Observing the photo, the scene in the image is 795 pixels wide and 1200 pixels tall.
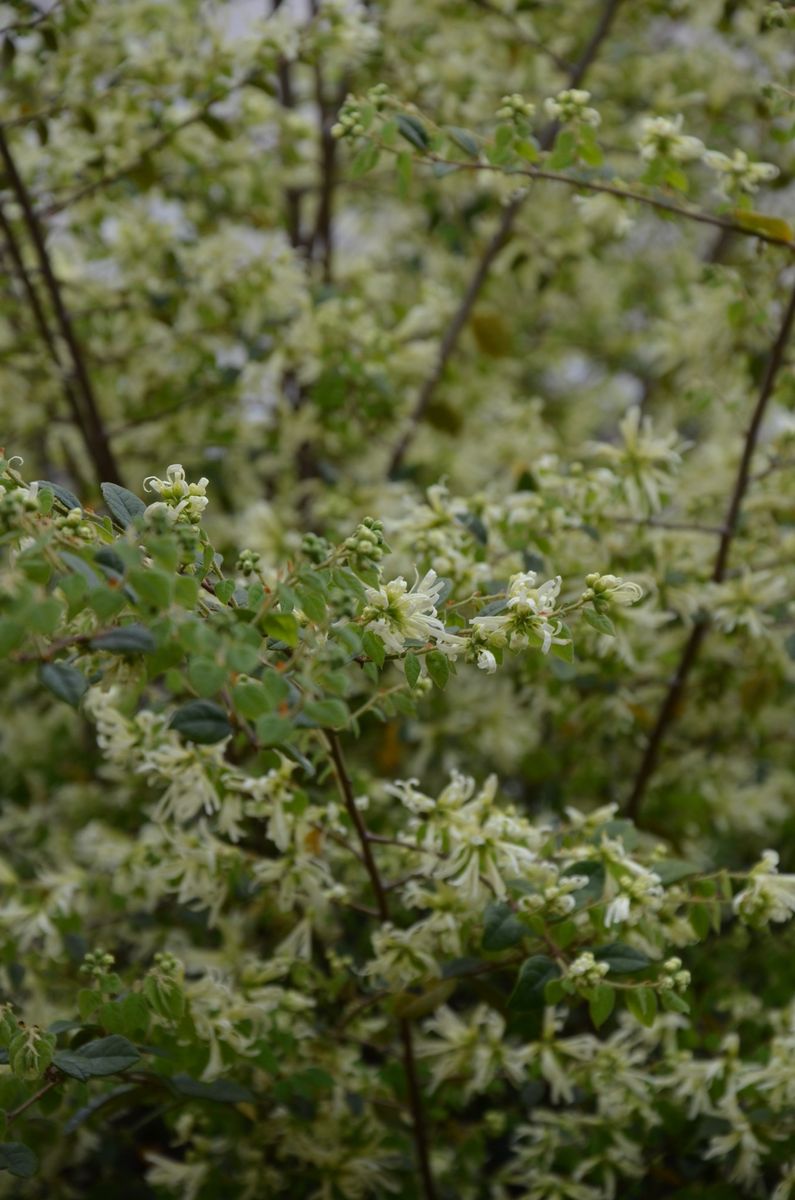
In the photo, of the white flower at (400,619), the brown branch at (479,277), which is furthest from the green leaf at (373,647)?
the brown branch at (479,277)

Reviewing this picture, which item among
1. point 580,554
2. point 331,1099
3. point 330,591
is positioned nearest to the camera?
point 330,591

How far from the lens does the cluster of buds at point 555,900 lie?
1376 mm

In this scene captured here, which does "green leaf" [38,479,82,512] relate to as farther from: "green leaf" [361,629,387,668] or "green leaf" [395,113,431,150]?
"green leaf" [395,113,431,150]

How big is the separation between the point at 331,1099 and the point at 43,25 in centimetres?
168

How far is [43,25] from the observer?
2070 millimetres

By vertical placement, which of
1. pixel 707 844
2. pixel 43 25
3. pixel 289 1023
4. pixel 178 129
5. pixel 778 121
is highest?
pixel 43 25

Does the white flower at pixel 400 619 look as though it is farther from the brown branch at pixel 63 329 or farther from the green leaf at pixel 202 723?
the brown branch at pixel 63 329

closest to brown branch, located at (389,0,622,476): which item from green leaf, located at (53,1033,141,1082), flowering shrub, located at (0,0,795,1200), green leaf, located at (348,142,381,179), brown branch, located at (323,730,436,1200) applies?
flowering shrub, located at (0,0,795,1200)

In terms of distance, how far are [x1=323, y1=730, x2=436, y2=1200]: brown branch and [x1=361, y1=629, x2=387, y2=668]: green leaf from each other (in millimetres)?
107

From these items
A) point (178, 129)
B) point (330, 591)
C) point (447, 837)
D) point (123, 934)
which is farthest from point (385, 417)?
point (330, 591)

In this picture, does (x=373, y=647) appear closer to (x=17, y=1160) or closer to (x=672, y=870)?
(x=672, y=870)

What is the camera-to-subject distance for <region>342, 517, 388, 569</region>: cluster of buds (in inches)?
45.8

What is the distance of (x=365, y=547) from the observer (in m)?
1.16

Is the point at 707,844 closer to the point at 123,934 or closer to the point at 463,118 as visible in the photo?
the point at 123,934
